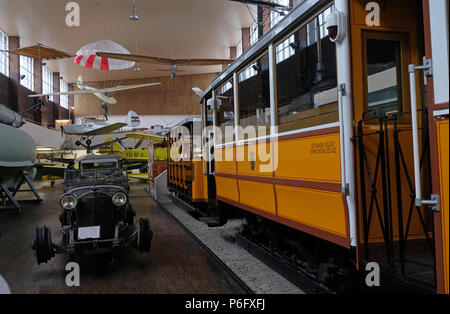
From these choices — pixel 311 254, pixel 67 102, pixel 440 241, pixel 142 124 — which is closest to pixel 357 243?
pixel 440 241

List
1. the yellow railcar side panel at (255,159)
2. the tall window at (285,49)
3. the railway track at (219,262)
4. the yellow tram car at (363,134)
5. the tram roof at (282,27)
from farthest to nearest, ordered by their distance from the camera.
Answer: the yellow railcar side panel at (255,159), the railway track at (219,262), the tall window at (285,49), the tram roof at (282,27), the yellow tram car at (363,134)

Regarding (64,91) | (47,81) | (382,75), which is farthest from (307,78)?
(64,91)

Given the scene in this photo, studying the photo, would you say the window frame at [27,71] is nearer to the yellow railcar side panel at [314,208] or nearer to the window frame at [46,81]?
the window frame at [46,81]

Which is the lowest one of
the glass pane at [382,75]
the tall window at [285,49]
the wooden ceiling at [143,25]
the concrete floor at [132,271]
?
the concrete floor at [132,271]

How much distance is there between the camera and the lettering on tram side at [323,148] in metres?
3.03

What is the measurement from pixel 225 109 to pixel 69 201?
113 inches

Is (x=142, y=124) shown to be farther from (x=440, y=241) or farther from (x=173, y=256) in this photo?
(x=440, y=241)

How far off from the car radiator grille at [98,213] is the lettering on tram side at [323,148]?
3.37 meters

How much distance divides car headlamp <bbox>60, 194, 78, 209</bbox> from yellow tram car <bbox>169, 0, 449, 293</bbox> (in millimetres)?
2967

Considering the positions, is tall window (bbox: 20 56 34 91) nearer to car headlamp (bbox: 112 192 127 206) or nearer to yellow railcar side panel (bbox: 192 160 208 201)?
yellow railcar side panel (bbox: 192 160 208 201)

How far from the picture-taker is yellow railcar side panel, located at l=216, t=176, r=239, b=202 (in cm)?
559

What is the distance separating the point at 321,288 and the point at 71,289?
9.43 ft

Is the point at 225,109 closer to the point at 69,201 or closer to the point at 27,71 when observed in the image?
the point at 69,201

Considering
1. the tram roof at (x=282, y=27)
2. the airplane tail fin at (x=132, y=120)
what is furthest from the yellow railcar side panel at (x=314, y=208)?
the airplane tail fin at (x=132, y=120)
